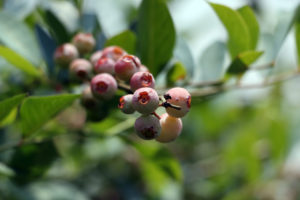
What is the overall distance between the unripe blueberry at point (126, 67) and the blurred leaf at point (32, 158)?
20.0 inches

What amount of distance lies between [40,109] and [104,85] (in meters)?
0.22

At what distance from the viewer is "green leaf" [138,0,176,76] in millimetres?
1146

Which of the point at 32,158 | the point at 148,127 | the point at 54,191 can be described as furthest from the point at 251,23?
the point at 54,191

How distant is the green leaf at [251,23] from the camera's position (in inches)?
49.6

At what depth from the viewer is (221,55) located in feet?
4.89

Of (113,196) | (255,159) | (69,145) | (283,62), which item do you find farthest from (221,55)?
(283,62)

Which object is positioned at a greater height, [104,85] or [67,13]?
[67,13]

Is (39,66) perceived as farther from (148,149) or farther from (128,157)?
(128,157)

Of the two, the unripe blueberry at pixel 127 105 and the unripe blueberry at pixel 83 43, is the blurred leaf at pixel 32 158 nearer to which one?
the unripe blueberry at pixel 83 43

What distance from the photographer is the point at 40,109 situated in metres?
1.07

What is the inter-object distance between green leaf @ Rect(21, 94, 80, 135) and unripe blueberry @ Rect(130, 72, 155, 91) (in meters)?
0.17

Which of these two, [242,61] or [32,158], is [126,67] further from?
[32,158]

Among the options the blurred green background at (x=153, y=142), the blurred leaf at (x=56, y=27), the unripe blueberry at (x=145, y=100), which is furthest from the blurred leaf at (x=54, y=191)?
the unripe blueberry at (x=145, y=100)

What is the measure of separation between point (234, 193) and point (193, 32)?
3.90 feet
